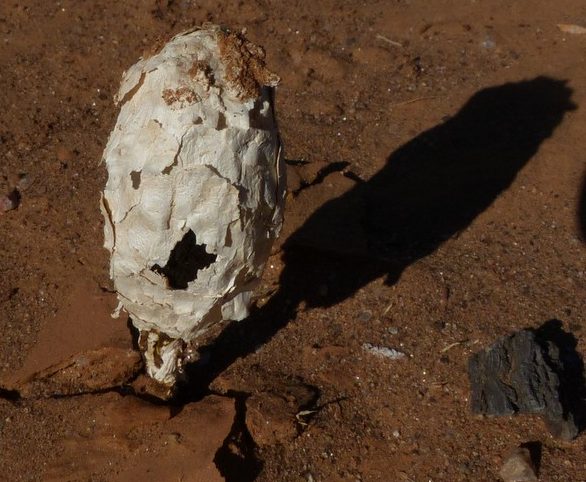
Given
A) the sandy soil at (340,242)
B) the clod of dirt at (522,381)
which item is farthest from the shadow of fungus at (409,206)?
the clod of dirt at (522,381)

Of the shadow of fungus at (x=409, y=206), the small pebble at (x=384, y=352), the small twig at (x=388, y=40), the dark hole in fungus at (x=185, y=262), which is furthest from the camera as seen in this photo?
the small twig at (x=388, y=40)

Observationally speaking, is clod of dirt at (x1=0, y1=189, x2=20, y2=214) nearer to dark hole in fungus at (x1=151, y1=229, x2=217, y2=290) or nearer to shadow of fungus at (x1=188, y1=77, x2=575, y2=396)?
shadow of fungus at (x1=188, y1=77, x2=575, y2=396)

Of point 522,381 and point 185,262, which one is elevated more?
point 185,262

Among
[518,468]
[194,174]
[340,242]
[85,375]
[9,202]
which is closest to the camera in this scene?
[194,174]

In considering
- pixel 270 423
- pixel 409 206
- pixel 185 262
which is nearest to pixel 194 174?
pixel 185 262

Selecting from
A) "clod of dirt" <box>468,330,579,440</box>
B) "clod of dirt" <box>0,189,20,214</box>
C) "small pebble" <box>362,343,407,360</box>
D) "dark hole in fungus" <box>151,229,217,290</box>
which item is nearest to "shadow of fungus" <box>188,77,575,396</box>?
"small pebble" <box>362,343,407,360</box>

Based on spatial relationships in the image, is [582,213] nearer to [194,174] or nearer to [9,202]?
[194,174]

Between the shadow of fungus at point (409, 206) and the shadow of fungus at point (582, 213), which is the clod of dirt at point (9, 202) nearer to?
the shadow of fungus at point (409, 206)

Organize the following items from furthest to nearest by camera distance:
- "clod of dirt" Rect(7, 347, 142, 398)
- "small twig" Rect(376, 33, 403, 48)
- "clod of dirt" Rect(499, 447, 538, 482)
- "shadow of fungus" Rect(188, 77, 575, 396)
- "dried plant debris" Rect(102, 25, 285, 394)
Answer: "small twig" Rect(376, 33, 403, 48) → "shadow of fungus" Rect(188, 77, 575, 396) → "clod of dirt" Rect(7, 347, 142, 398) → "clod of dirt" Rect(499, 447, 538, 482) → "dried plant debris" Rect(102, 25, 285, 394)
